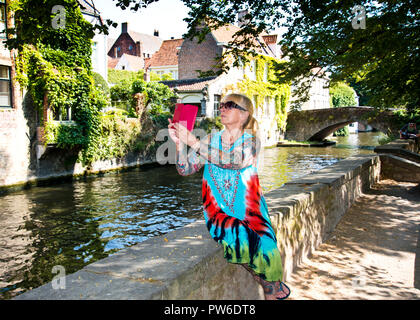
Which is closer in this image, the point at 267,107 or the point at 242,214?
the point at 242,214

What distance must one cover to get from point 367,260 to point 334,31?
503cm

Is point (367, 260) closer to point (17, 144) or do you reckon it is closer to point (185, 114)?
point (185, 114)

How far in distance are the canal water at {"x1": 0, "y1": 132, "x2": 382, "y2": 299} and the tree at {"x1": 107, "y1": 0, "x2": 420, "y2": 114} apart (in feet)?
12.7

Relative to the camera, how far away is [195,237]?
2.76m

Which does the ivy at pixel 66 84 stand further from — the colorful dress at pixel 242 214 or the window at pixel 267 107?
the window at pixel 267 107

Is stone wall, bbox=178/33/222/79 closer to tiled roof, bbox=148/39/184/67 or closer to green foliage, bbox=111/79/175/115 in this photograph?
green foliage, bbox=111/79/175/115

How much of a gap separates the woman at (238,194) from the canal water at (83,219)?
1.90 metres

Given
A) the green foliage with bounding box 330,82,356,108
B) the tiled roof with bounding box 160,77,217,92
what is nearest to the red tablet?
the tiled roof with bounding box 160,77,217,92

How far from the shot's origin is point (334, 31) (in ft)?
24.8

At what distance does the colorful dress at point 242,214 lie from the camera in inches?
95.2

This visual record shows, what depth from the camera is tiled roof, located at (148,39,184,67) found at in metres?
41.9

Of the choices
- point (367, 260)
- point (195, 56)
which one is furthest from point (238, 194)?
point (195, 56)
